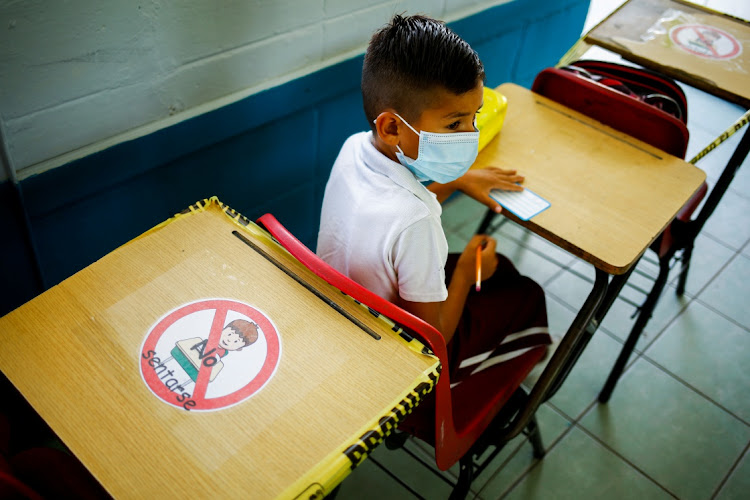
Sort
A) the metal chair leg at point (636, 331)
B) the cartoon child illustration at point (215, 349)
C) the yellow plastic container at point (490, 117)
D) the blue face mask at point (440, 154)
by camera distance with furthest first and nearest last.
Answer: the metal chair leg at point (636, 331) → the yellow plastic container at point (490, 117) → the blue face mask at point (440, 154) → the cartoon child illustration at point (215, 349)

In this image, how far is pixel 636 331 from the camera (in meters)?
1.95

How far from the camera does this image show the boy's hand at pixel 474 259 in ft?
4.53

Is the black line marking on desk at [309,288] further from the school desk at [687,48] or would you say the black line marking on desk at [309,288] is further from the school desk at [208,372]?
the school desk at [687,48]

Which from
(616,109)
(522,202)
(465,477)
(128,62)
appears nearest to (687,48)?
(616,109)

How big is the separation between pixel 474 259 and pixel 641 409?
1.12m

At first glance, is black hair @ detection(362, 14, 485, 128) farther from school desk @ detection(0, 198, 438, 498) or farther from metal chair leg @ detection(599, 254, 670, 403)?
metal chair leg @ detection(599, 254, 670, 403)

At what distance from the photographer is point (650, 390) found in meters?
2.11

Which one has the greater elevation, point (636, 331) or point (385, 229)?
point (385, 229)

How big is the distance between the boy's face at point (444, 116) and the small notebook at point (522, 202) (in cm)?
27

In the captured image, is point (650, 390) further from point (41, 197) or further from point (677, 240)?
point (41, 197)

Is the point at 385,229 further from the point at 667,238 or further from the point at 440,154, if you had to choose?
the point at 667,238

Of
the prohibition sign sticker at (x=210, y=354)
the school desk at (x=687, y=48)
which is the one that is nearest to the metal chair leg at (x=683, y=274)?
the school desk at (x=687, y=48)

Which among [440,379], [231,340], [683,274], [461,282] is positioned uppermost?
[231,340]

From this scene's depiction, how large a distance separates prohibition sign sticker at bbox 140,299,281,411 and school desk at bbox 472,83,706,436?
0.73m
